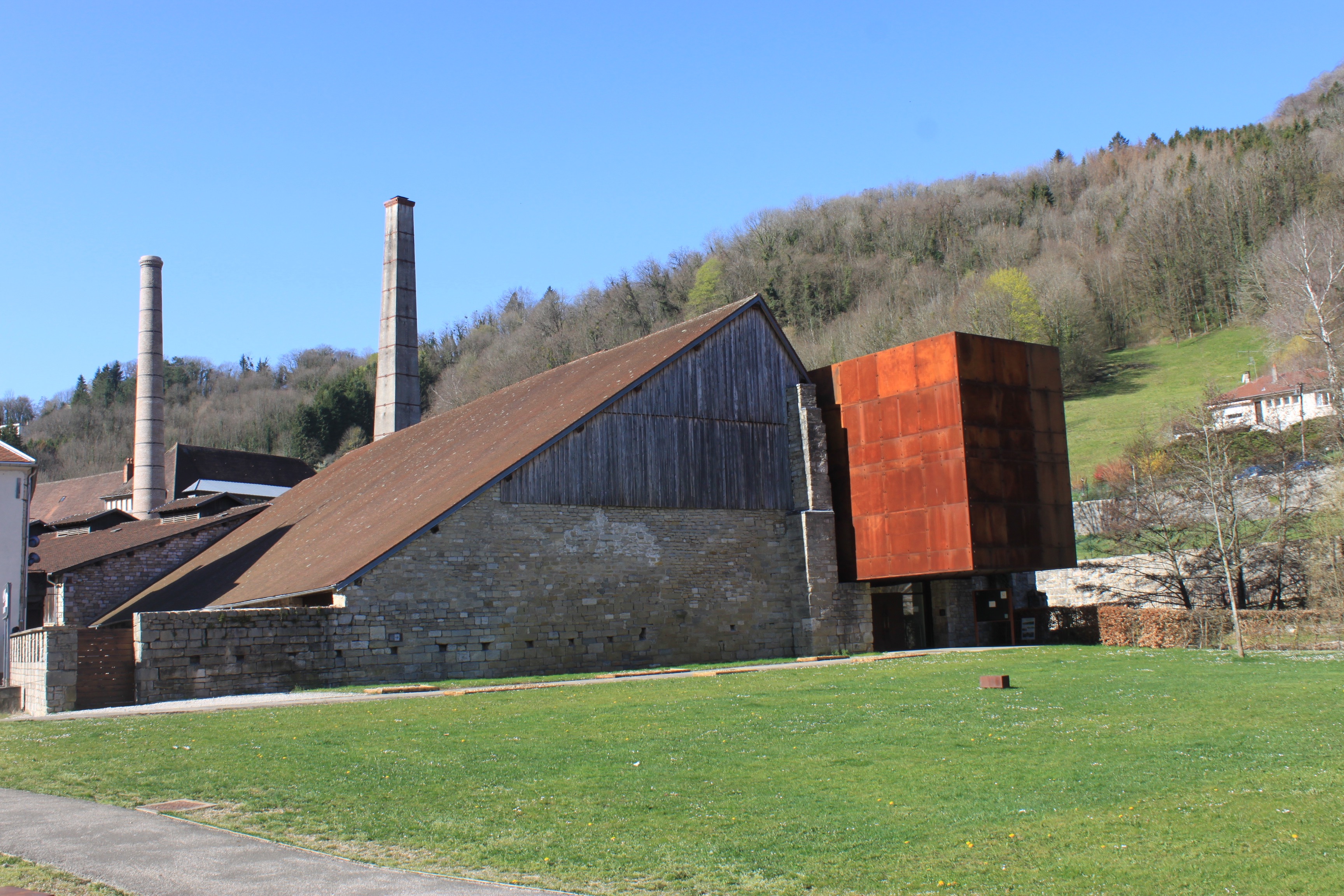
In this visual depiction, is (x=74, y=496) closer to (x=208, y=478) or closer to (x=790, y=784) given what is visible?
(x=208, y=478)

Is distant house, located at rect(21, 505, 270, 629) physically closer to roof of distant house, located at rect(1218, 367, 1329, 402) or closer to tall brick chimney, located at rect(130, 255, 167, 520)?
tall brick chimney, located at rect(130, 255, 167, 520)

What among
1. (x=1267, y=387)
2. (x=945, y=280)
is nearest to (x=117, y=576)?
(x=1267, y=387)

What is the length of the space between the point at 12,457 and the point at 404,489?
1017cm

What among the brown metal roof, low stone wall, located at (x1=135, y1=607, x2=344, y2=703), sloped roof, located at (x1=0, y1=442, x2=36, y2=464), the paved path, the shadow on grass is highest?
the shadow on grass

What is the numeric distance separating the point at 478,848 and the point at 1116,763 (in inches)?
221

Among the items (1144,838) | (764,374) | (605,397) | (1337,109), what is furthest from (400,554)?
(1337,109)

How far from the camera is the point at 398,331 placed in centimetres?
4634

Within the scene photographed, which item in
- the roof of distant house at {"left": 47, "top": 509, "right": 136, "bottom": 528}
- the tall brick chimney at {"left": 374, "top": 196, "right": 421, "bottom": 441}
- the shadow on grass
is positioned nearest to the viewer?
the tall brick chimney at {"left": 374, "top": 196, "right": 421, "bottom": 441}

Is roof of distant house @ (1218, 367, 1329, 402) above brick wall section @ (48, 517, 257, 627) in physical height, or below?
above

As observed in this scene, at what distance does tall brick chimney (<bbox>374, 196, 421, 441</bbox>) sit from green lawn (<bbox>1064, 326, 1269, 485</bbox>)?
1246 inches

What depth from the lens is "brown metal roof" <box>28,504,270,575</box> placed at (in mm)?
34625

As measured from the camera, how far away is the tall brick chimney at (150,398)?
51625mm

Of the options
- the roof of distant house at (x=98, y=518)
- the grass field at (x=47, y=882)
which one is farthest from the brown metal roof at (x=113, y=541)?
the grass field at (x=47, y=882)

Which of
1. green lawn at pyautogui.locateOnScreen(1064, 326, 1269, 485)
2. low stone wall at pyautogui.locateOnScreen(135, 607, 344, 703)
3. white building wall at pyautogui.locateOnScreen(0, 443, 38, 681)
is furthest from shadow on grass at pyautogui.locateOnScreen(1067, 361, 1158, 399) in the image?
white building wall at pyautogui.locateOnScreen(0, 443, 38, 681)
